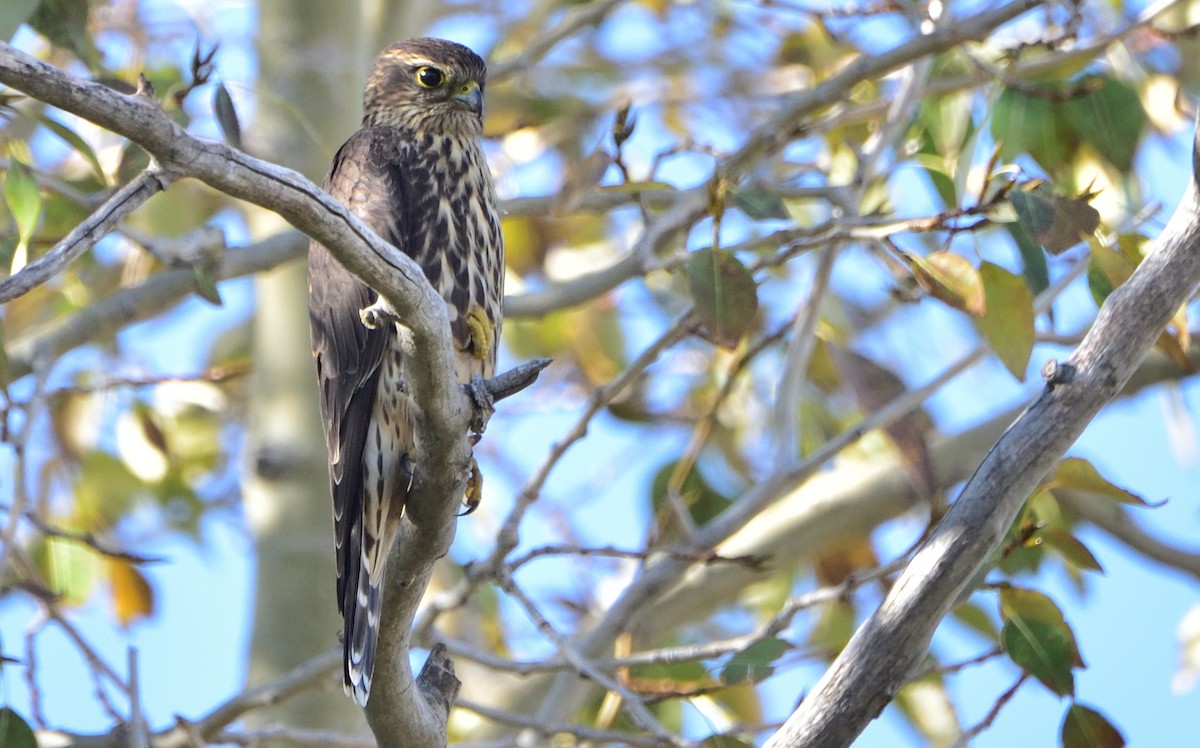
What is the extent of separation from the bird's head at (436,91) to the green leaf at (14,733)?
1654mm

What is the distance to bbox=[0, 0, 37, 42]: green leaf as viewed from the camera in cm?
270

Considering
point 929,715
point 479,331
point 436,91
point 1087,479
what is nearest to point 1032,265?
point 1087,479

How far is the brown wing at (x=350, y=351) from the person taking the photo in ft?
9.90

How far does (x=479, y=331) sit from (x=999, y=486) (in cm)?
123

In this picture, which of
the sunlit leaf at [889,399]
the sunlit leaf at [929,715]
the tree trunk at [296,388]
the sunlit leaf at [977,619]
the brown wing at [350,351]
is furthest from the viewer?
the sunlit leaf at [929,715]

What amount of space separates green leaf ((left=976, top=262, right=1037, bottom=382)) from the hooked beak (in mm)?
1403

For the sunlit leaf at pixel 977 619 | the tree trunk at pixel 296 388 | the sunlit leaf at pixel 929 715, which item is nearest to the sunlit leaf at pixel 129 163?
the tree trunk at pixel 296 388

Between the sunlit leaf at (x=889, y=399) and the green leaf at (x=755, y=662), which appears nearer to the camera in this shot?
the green leaf at (x=755, y=662)

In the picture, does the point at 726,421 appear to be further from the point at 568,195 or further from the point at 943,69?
the point at 568,195

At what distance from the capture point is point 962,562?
220 centimetres

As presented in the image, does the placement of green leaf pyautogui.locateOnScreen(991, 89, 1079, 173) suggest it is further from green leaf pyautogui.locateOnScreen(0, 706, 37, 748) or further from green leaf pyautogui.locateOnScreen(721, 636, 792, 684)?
green leaf pyautogui.locateOnScreen(0, 706, 37, 748)

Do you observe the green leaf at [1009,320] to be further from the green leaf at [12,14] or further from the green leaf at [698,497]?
the green leaf at [12,14]

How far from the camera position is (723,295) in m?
2.89

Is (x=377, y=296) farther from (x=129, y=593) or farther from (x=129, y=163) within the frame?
(x=129, y=593)
